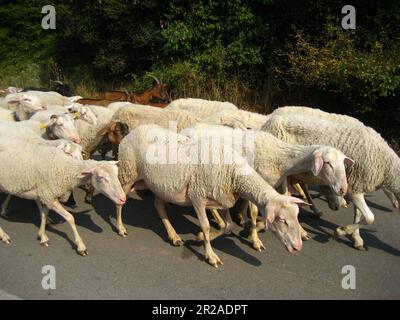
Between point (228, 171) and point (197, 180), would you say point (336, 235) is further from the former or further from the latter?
point (197, 180)

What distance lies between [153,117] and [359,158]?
306 cm

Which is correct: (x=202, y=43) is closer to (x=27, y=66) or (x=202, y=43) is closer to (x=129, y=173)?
(x=129, y=173)

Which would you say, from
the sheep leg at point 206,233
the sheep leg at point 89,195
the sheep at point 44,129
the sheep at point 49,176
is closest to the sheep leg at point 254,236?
the sheep leg at point 206,233

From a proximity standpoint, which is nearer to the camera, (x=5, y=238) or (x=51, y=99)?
(x=5, y=238)

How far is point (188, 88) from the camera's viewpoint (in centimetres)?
1241

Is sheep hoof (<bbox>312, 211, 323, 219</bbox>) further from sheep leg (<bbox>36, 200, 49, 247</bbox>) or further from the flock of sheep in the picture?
sheep leg (<bbox>36, 200, 49, 247</bbox>)

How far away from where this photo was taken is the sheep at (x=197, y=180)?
412 centimetres

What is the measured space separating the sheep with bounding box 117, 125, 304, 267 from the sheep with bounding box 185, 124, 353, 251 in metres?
0.37

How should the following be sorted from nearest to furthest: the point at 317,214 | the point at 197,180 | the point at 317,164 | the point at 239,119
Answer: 1. the point at 317,164
2. the point at 197,180
3. the point at 317,214
4. the point at 239,119

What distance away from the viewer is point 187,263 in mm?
4660

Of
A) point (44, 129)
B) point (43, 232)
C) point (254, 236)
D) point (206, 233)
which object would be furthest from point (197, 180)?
point (44, 129)

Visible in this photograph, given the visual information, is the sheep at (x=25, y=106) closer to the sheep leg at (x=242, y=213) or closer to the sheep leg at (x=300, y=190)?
the sheep leg at (x=242, y=213)
